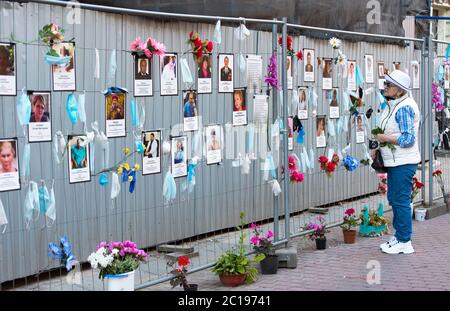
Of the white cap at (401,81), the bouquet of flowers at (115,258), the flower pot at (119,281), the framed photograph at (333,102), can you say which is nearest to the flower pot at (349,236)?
the framed photograph at (333,102)

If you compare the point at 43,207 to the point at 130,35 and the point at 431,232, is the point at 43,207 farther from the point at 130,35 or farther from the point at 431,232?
the point at 431,232

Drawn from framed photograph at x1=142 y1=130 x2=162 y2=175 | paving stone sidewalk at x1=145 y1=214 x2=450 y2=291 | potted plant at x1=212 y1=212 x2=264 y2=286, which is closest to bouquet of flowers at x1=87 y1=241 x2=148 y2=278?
paving stone sidewalk at x1=145 y1=214 x2=450 y2=291

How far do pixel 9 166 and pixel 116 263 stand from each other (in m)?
1.16

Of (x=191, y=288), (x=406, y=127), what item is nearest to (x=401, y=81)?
(x=406, y=127)

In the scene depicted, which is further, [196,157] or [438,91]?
[438,91]

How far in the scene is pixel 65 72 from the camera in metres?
6.13

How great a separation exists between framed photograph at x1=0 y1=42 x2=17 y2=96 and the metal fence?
18 centimetres

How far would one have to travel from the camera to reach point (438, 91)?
10.8 meters

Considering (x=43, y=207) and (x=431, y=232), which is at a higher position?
(x=43, y=207)

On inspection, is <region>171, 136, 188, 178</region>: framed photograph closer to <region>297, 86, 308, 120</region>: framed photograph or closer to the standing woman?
<region>297, 86, 308, 120</region>: framed photograph

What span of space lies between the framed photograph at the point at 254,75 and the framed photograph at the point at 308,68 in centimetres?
181

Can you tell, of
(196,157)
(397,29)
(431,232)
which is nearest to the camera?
(196,157)
